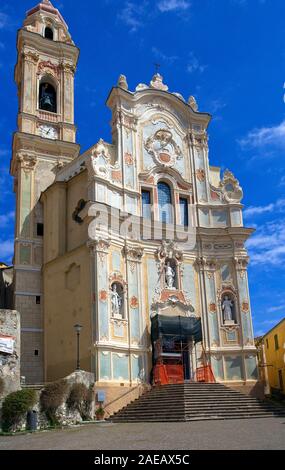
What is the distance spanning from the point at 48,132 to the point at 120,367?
1733cm

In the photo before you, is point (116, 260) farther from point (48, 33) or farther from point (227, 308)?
point (48, 33)

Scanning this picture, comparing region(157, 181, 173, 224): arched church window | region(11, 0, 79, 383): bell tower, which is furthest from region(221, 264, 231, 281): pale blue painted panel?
region(11, 0, 79, 383): bell tower

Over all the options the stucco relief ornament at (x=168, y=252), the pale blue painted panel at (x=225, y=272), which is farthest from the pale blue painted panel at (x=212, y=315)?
the stucco relief ornament at (x=168, y=252)

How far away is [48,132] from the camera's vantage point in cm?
3762

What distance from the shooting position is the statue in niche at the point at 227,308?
33125 mm

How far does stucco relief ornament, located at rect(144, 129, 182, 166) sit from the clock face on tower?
689 centimetres

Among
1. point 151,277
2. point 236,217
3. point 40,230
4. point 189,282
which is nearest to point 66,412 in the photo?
point 151,277

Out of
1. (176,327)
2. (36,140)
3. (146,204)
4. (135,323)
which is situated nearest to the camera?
(135,323)

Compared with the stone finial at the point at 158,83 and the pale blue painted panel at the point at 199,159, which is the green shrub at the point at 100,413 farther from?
the stone finial at the point at 158,83

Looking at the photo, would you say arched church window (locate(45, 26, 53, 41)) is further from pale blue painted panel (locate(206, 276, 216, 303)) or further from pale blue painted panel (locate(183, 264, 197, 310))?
pale blue painted panel (locate(206, 276, 216, 303))

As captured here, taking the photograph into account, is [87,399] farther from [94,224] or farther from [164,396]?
[94,224]

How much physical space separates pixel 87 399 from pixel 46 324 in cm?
744

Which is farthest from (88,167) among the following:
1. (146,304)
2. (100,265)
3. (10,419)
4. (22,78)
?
(10,419)

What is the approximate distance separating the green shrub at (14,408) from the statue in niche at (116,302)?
8321 millimetres
